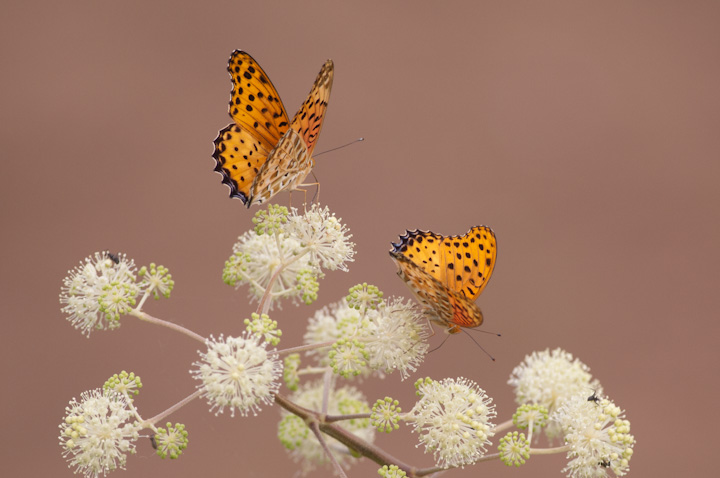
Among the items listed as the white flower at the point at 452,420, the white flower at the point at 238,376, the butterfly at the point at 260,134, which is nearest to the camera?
the white flower at the point at 238,376

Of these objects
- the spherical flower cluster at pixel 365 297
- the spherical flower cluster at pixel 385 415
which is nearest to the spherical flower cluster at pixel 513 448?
the spherical flower cluster at pixel 385 415

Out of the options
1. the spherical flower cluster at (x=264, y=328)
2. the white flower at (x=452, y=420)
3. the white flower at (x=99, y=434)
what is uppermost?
the white flower at (x=452, y=420)

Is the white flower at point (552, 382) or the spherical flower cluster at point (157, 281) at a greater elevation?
the white flower at point (552, 382)

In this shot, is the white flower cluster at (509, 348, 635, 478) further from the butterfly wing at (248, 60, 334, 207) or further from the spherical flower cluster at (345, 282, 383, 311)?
the butterfly wing at (248, 60, 334, 207)

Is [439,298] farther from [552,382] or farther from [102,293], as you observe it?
[102,293]

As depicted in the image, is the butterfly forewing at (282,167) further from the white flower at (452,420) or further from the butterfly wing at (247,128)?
the white flower at (452,420)

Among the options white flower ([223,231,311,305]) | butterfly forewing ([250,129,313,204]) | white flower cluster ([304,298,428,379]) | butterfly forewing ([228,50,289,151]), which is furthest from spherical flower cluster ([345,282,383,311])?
butterfly forewing ([228,50,289,151])

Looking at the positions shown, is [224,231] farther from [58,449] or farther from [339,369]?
[339,369]
